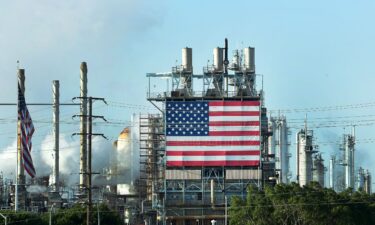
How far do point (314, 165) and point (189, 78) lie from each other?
153 ft

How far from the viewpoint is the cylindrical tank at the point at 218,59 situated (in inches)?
5664

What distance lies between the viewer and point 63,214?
409 ft

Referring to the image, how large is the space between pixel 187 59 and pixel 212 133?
12.2 meters

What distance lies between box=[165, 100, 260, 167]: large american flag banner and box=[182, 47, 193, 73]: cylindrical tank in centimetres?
577

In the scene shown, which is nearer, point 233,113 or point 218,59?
point 233,113

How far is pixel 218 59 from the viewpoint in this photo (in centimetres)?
14512

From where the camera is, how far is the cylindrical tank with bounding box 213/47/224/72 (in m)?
144

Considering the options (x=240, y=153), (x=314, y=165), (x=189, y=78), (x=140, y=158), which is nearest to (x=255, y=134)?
(x=240, y=153)

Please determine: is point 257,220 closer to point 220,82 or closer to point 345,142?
point 220,82

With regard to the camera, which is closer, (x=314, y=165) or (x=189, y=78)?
(x=189, y=78)

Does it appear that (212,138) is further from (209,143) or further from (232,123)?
(232,123)

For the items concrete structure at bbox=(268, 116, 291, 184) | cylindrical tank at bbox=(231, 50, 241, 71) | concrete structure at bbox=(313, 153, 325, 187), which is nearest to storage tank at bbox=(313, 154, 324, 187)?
concrete structure at bbox=(313, 153, 325, 187)

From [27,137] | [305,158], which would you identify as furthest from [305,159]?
[27,137]

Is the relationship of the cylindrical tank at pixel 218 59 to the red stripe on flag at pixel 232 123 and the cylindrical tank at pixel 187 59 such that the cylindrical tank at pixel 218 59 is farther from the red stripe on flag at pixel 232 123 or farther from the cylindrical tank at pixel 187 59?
the red stripe on flag at pixel 232 123
